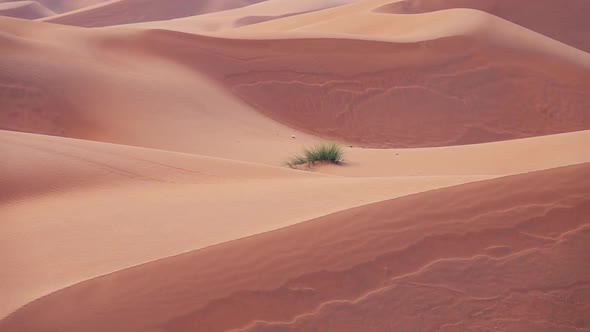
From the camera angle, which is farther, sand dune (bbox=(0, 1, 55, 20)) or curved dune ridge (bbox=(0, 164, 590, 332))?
sand dune (bbox=(0, 1, 55, 20))

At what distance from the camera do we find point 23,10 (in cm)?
4012

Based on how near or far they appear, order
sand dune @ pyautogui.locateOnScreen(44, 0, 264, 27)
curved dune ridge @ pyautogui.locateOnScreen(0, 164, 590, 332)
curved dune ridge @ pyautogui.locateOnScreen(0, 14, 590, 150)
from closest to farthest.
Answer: curved dune ridge @ pyautogui.locateOnScreen(0, 164, 590, 332) → curved dune ridge @ pyautogui.locateOnScreen(0, 14, 590, 150) → sand dune @ pyautogui.locateOnScreen(44, 0, 264, 27)

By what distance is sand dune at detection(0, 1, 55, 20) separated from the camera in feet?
129

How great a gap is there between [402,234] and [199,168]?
284 centimetres

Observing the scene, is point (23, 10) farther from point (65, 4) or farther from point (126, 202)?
point (126, 202)

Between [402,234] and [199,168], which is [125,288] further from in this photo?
[199,168]

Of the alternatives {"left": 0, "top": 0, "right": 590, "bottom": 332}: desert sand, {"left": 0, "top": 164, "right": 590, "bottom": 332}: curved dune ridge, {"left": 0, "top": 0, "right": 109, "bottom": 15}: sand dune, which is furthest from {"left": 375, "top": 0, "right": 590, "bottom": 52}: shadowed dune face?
{"left": 0, "top": 0, "right": 109, "bottom": 15}: sand dune

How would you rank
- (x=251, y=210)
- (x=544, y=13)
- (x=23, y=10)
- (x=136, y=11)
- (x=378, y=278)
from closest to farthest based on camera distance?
(x=378, y=278) < (x=251, y=210) < (x=544, y=13) < (x=23, y=10) < (x=136, y=11)

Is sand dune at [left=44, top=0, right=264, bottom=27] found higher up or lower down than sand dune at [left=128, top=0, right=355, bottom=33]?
higher up

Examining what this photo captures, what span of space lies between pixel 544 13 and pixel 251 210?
1916cm

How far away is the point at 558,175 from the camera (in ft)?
15.6

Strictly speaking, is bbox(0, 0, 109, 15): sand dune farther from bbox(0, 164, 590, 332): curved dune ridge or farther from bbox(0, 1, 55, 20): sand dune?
bbox(0, 164, 590, 332): curved dune ridge

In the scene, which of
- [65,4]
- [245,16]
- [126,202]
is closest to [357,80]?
[126,202]

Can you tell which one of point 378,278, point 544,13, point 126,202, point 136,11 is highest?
point 136,11
